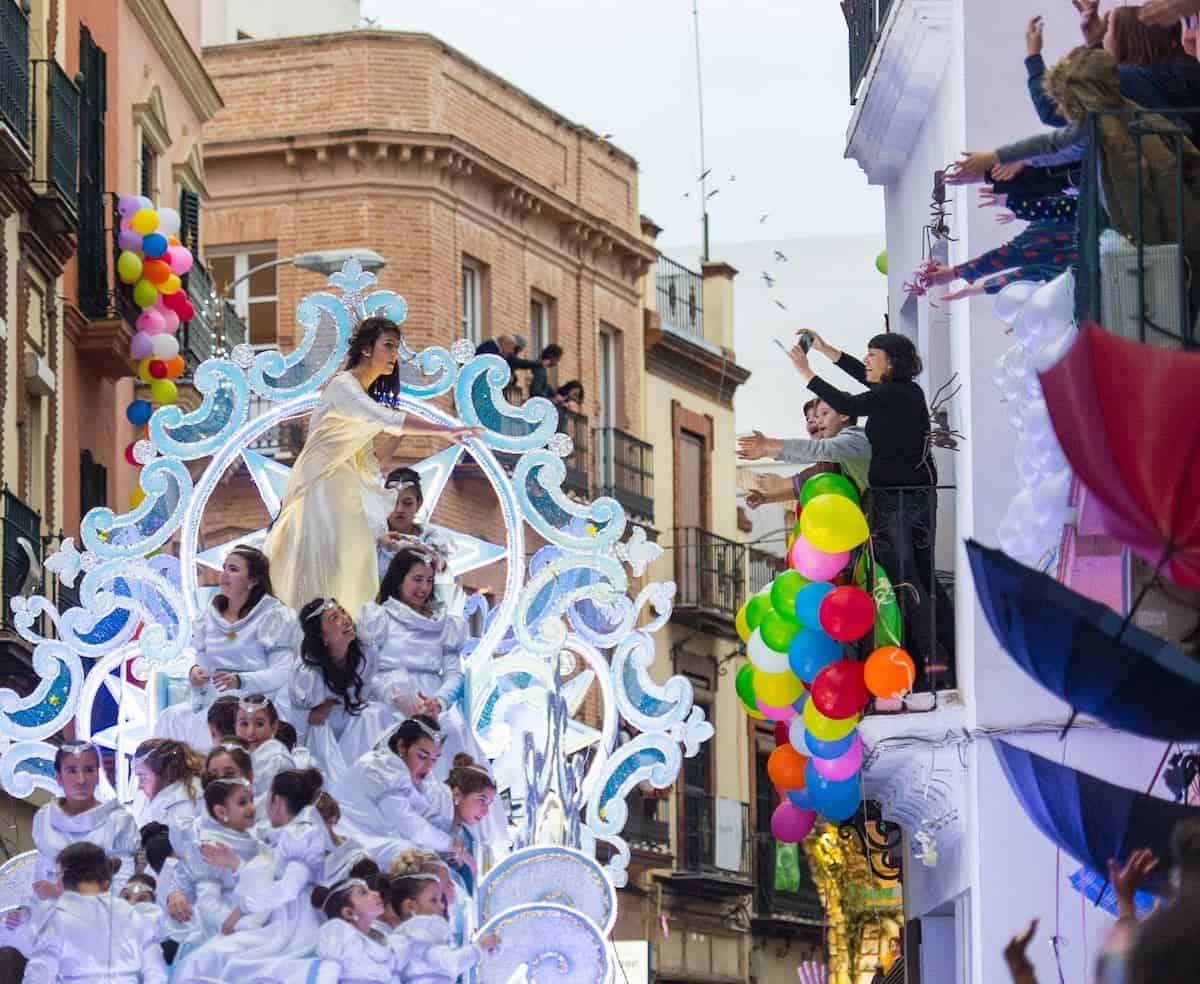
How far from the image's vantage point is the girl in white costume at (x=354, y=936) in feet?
47.3

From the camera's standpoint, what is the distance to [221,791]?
48.6 feet

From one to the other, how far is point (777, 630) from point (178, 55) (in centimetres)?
1650

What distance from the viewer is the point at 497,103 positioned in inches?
1374

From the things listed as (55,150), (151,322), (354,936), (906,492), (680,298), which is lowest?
(354,936)

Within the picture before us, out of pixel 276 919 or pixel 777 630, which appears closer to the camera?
pixel 276 919

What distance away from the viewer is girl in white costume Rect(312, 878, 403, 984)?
14406 millimetres

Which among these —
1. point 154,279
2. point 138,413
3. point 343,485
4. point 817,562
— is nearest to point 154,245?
point 154,279

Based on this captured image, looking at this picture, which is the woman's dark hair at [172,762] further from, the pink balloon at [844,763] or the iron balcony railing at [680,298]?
the iron balcony railing at [680,298]

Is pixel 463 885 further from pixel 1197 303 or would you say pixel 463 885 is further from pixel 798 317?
pixel 798 317

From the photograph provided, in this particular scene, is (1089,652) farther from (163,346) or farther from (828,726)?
(163,346)

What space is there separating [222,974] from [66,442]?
476 inches

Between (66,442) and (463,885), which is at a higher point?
(66,442)

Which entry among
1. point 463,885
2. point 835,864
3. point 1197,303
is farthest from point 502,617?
point 835,864

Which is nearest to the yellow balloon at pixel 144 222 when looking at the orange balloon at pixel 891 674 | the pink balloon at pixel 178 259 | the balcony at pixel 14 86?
the pink balloon at pixel 178 259
